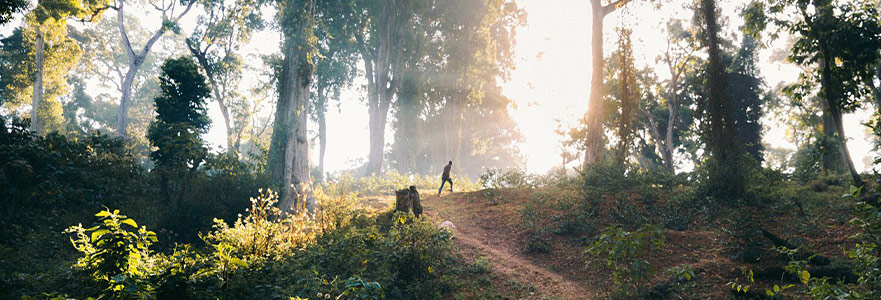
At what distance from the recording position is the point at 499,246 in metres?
8.93

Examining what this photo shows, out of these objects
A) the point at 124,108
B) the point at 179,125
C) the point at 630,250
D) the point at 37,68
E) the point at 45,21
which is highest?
the point at 45,21

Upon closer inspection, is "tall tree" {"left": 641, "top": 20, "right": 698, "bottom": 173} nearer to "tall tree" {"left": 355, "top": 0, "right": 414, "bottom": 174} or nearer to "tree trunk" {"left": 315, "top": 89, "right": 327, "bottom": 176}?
"tall tree" {"left": 355, "top": 0, "right": 414, "bottom": 174}

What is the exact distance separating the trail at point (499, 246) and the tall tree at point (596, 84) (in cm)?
543

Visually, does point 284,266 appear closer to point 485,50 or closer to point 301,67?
point 301,67

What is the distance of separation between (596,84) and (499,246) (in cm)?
967

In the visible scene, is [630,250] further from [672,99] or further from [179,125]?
[672,99]

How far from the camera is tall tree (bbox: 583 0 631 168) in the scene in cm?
1530

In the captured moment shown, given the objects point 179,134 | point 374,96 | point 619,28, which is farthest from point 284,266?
point 374,96

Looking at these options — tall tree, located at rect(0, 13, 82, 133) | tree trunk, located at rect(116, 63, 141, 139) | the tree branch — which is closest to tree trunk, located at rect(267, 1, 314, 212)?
the tree branch

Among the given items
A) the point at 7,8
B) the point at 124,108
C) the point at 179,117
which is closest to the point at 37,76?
the point at 124,108

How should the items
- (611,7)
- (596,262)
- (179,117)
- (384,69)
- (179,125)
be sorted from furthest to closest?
(384,69), (611,7), (179,117), (179,125), (596,262)

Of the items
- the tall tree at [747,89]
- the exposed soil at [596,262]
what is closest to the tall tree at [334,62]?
the exposed soil at [596,262]

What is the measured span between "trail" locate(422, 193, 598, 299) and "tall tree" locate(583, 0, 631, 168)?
5433mm

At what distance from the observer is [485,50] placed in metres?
26.4
